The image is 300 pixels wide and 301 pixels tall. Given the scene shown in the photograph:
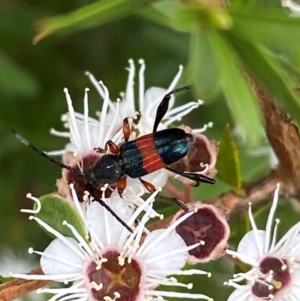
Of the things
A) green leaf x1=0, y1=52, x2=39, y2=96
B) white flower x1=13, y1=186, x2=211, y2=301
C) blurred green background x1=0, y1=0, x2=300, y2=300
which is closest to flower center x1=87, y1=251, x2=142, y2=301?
white flower x1=13, y1=186, x2=211, y2=301

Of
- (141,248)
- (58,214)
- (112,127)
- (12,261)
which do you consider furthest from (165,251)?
(12,261)

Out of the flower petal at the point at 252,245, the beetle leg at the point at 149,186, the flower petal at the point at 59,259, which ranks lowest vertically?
the flower petal at the point at 252,245

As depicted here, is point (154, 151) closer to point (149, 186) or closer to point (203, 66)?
point (149, 186)

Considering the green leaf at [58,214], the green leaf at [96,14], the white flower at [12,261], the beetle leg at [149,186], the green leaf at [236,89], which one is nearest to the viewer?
the green leaf at [236,89]

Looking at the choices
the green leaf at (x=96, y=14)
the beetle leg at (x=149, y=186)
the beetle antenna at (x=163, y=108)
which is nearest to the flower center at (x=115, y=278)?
the beetle leg at (x=149, y=186)

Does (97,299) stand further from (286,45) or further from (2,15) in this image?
(2,15)

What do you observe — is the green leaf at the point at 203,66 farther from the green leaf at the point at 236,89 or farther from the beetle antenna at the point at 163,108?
the beetle antenna at the point at 163,108
